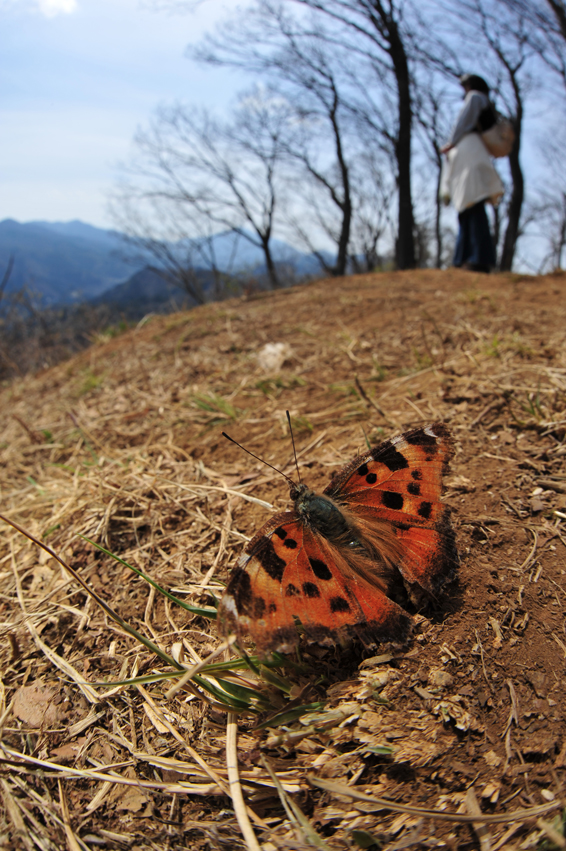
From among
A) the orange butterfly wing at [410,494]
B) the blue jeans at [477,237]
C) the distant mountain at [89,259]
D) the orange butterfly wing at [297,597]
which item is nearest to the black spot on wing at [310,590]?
the orange butterfly wing at [297,597]

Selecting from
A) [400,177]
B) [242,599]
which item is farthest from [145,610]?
[400,177]

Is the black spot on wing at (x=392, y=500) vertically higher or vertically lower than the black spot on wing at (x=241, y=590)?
higher

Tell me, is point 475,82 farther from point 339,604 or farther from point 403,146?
point 339,604

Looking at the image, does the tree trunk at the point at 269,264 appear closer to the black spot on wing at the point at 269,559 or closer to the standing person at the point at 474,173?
the standing person at the point at 474,173

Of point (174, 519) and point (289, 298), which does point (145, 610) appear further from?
point (289, 298)

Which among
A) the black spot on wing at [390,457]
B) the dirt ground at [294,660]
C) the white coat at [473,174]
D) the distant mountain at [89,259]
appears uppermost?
the distant mountain at [89,259]

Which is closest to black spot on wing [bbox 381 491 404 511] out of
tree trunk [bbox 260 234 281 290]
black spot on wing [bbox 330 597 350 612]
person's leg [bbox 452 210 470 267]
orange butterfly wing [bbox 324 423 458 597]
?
orange butterfly wing [bbox 324 423 458 597]

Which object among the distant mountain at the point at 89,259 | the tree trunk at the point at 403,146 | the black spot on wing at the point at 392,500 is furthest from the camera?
the distant mountain at the point at 89,259

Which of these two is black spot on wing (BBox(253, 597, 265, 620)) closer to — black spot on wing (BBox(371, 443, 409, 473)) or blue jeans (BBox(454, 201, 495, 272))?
black spot on wing (BBox(371, 443, 409, 473))
